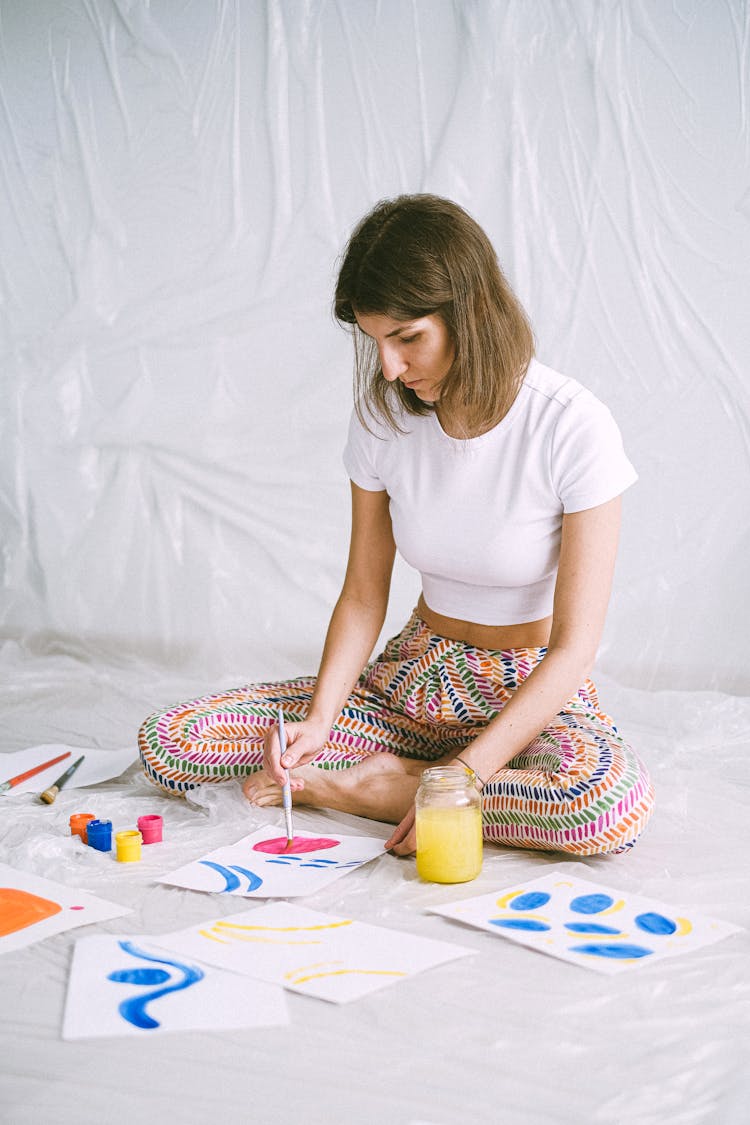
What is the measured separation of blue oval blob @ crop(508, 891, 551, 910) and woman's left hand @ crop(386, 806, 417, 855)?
0.18 meters

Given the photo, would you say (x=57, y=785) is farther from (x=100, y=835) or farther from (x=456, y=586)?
(x=456, y=586)

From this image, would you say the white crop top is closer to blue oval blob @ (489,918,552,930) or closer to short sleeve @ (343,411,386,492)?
short sleeve @ (343,411,386,492)

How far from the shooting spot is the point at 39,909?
1.36 metres

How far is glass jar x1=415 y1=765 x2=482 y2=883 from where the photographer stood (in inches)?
54.6

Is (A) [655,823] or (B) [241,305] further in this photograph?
(B) [241,305]

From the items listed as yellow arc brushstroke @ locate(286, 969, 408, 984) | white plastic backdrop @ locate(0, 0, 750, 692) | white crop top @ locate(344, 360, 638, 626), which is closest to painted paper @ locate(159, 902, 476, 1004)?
yellow arc brushstroke @ locate(286, 969, 408, 984)

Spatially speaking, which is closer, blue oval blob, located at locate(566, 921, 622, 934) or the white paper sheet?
blue oval blob, located at locate(566, 921, 622, 934)

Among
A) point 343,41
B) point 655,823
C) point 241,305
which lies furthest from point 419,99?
point 655,823

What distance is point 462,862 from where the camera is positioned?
1.42 meters

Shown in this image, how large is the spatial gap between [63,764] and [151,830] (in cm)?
47

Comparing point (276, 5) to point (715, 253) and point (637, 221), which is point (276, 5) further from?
point (715, 253)

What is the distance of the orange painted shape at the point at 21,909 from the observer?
1.32m

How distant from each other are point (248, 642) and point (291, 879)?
149 cm

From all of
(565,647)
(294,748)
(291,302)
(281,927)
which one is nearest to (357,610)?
(294,748)
